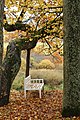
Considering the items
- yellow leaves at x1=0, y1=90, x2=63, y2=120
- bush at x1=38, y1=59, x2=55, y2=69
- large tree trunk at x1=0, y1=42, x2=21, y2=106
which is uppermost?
large tree trunk at x1=0, y1=42, x2=21, y2=106

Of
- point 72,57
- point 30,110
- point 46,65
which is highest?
point 72,57

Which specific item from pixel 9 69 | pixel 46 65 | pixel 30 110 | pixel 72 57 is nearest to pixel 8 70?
pixel 9 69

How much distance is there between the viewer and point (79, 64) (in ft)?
25.3

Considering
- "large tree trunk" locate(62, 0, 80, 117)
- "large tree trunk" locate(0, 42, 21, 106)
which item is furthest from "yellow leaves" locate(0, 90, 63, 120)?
"large tree trunk" locate(62, 0, 80, 117)

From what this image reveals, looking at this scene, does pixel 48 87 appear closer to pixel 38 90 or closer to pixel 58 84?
pixel 58 84

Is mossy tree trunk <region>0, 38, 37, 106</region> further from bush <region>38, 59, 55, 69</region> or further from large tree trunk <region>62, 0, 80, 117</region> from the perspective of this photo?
bush <region>38, 59, 55, 69</region>

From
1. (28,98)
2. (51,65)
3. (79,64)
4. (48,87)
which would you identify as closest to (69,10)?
(79,64)

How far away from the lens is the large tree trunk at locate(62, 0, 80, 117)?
300 inches

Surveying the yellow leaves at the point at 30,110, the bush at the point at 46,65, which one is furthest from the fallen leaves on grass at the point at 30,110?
the bush at the point at 46,65

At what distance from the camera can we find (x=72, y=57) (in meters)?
7.68

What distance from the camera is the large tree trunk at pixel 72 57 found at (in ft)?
25.0

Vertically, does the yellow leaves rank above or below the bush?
above

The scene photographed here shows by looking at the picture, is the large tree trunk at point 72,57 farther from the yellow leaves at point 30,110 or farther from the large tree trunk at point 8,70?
the large tree trunk at point 8,70

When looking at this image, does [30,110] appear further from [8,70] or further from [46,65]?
[46,65]
